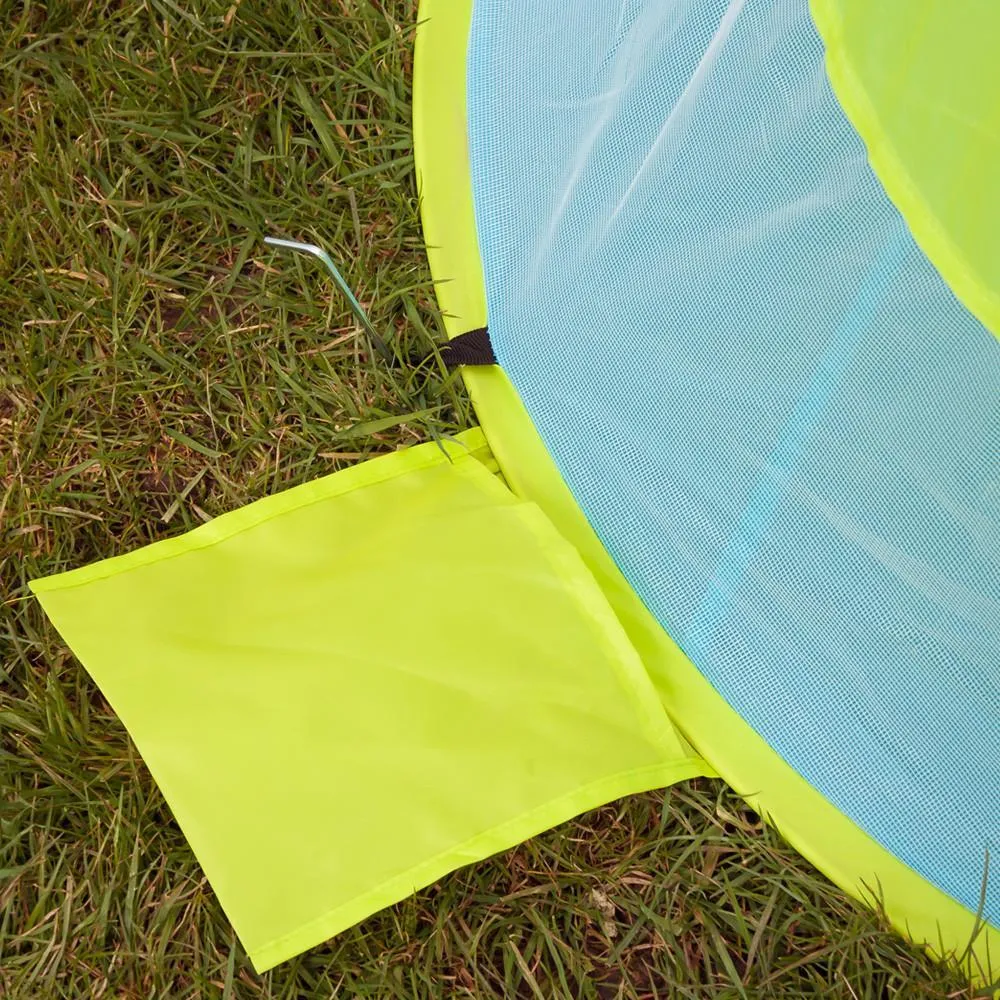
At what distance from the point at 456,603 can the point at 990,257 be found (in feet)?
1.73

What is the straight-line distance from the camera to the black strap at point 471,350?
1.02 metres

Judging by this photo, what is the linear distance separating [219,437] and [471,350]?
0.28 m

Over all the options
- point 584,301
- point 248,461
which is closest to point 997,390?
point 584,301

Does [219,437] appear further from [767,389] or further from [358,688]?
[767,389]

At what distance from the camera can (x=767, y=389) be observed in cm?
80

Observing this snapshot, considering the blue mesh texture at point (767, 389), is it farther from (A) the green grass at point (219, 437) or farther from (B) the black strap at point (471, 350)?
(A) the green grass at point (219, 437)

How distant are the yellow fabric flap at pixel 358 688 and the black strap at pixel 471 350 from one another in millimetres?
119

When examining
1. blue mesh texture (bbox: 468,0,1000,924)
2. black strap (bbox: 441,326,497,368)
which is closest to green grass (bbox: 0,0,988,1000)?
black strap (bbox: 441,326,497,368)

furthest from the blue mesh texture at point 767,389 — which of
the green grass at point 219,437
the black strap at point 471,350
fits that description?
the green grass at point 219,437

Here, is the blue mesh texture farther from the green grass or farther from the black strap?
the green grass

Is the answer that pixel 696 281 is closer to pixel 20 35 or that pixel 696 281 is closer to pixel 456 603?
pixel 456 603

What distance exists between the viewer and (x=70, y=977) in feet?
3.09

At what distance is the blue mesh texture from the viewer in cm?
71

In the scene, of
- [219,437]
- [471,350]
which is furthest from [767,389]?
[219,437]
